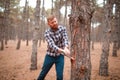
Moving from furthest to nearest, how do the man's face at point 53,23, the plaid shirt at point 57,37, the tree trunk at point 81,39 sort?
the plaid shirt at point 57,37
the man's face at point 53,23
the tree trunk at point 81,39

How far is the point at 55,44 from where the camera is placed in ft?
16.3

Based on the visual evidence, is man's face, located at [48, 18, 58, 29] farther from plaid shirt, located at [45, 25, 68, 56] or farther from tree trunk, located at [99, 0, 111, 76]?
tree trunk, located at [99, 0, 111, 76]

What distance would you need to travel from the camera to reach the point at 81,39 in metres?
3.41

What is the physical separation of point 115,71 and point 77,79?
241 inches

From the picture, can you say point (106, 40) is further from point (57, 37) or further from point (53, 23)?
point (53, 23)

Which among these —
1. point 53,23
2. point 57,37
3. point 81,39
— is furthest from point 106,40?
point 81,39

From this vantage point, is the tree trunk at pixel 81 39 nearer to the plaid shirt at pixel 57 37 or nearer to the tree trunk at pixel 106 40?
the plaid shirt at pixel 57 37

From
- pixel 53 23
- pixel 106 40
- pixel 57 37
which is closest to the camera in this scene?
pixel 53 23

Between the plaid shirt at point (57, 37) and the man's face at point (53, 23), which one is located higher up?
the man's face at point (53, 23)

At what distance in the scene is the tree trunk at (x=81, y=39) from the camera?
3416 millimetres

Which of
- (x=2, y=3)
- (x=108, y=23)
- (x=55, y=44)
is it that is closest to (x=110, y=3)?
(x=108, y=23)

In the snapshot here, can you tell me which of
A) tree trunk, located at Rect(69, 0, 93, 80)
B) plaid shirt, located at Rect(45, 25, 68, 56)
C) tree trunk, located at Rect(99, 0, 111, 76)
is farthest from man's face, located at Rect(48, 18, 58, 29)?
tree trunk, located at Rect(99, 0, 111, 76)

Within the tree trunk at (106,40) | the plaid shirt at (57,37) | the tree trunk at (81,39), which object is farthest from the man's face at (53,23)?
the tree trunk at (106,40)

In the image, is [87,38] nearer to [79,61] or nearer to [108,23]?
[79,61]
